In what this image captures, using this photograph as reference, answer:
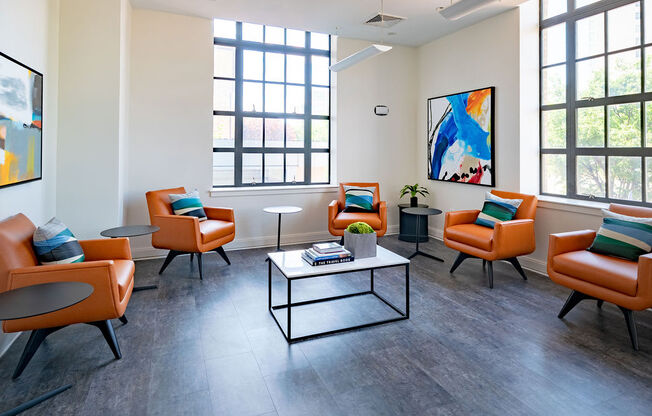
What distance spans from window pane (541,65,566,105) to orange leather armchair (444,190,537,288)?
1201 mm

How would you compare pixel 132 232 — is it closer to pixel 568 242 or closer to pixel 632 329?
pixel 568 242

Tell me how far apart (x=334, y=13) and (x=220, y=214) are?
2852 mm

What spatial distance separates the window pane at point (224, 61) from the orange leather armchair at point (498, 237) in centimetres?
355

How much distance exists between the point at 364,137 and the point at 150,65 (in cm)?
309

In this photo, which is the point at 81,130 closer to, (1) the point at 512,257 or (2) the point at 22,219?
(2) the point at 22,219

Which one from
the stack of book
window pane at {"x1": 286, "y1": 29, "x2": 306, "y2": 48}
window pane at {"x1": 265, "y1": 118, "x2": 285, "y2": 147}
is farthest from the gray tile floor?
window pane at {"x1": 286, "y1": 29, "x2": 306, "y2": 48}

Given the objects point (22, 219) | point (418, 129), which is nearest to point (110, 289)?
point (22, 219)

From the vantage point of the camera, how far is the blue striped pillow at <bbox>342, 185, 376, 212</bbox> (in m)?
5.35

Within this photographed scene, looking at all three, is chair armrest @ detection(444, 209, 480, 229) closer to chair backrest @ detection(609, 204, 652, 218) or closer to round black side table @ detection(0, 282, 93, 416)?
chair backrest @ detection(609, 204, 652, 218)

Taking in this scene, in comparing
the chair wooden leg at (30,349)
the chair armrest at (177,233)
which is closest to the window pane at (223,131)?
the chair armrest at (177,233)

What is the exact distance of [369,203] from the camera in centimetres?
538

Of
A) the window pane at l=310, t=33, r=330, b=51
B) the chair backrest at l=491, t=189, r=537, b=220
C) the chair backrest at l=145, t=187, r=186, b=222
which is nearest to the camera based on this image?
the chair backrest at l=491, t=189, r=537, b=220

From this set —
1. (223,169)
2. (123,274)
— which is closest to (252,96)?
(223,169)

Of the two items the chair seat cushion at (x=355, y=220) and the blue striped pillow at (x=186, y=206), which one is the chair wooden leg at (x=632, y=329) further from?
the blue striped pillow at (x=186, y=206)
